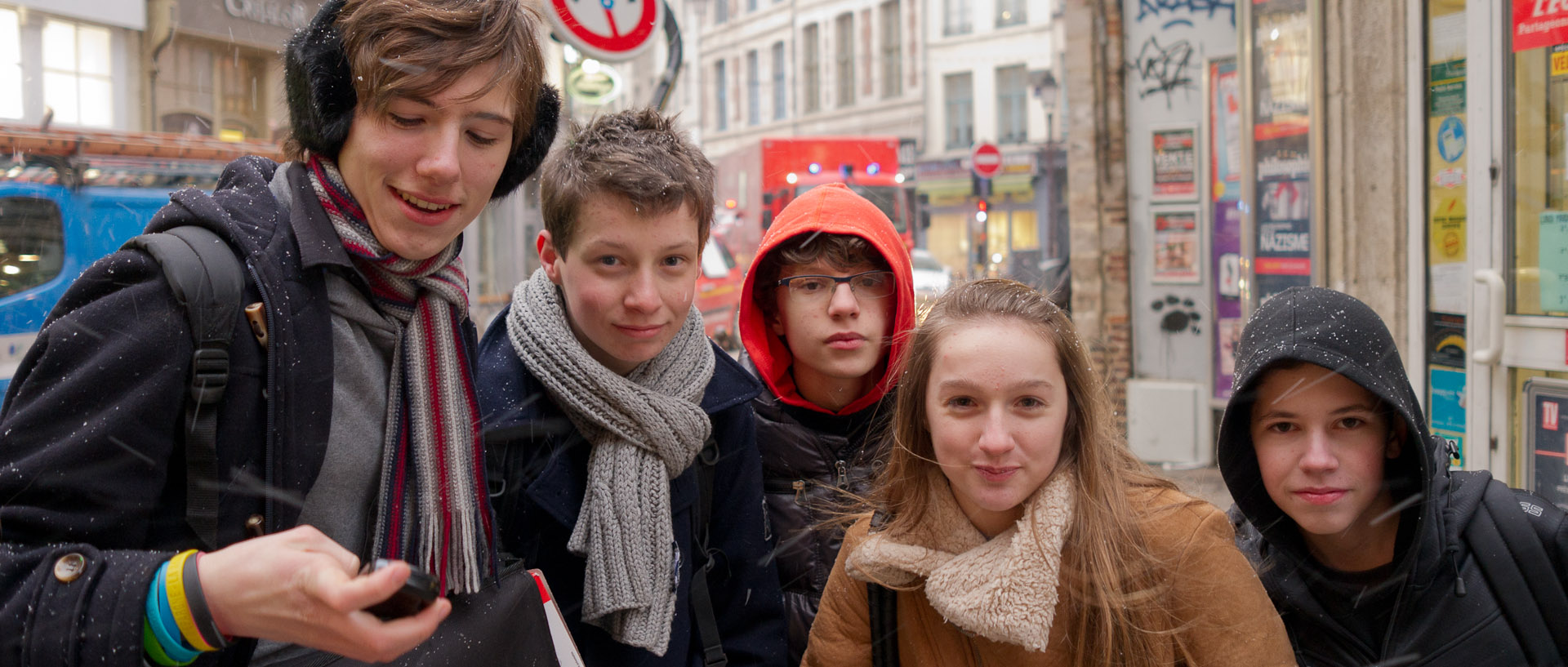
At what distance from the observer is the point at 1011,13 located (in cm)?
3098

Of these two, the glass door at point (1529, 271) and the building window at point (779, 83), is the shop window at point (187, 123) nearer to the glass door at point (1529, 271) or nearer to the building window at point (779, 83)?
the glass door at point (1529, 271)

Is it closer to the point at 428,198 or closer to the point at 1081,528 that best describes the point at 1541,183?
the point at 1081,528

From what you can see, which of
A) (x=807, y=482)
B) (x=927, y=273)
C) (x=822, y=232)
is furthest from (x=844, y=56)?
(x=807, y=482)

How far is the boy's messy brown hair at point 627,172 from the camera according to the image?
84.4 inches

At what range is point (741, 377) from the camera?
95.7 inches

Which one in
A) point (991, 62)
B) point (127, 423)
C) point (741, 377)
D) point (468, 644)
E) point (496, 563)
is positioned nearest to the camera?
point (127, 423)

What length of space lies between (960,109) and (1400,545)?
31.7m

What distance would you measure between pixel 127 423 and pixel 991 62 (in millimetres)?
32398

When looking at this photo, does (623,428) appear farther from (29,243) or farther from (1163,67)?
(1163,67)

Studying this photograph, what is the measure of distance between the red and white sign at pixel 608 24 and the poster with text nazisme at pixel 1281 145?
4.14 m

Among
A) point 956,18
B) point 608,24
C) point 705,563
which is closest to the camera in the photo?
point 705,563

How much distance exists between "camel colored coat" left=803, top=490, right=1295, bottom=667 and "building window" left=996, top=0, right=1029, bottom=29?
31520 mm

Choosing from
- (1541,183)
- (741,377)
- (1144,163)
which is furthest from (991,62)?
(741,377)

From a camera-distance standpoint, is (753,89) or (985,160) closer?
(985,160)
